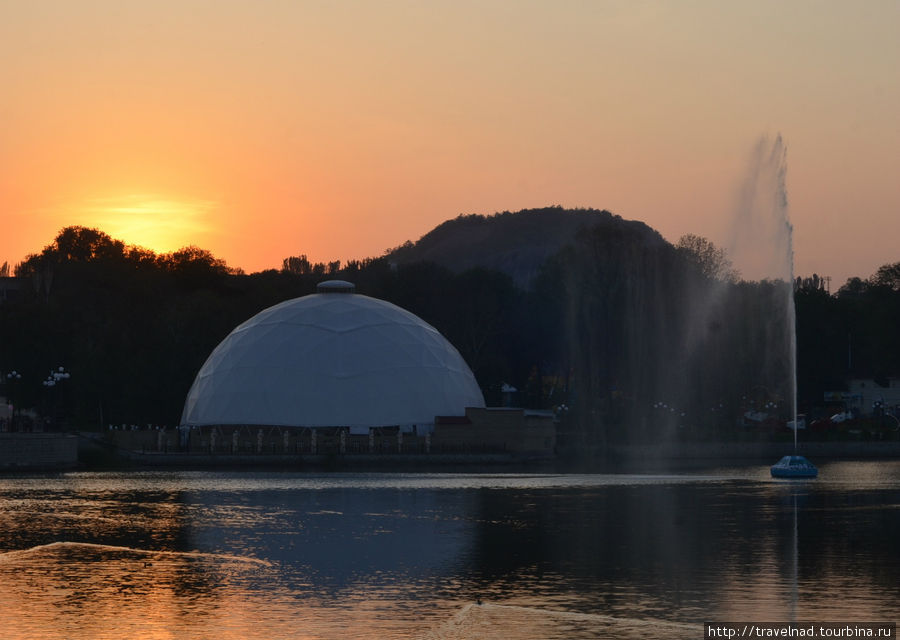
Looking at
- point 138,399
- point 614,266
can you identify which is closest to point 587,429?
point 614,266

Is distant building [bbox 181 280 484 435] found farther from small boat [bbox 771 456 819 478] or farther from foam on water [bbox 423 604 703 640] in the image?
foam on water [bbox 423 604 703 640]

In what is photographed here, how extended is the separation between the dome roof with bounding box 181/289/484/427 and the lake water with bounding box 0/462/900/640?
34432 millimetres

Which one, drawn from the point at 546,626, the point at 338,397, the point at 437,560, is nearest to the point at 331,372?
the point at 338,397

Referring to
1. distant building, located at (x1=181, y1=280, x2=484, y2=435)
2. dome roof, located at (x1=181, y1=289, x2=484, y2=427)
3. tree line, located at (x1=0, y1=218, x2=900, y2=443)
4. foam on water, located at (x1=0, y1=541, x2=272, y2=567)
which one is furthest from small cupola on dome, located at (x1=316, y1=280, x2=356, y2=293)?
foam on water, located at (x1=0, y1=541, x2=272, y2=567)

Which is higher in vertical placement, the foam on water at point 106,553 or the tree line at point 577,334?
the tree line at point 577,334

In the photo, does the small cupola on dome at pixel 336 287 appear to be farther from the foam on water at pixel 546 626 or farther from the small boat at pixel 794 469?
the foam on water at pixel 546 626

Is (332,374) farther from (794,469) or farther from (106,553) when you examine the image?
Answer: (106,553)

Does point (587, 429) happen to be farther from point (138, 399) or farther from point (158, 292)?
point (158, 292)

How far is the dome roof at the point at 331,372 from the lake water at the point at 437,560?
113 ft

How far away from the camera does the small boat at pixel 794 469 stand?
76.1m

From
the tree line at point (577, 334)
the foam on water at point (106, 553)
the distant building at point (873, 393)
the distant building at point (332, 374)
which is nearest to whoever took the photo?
the foam on water at point (106, 553)

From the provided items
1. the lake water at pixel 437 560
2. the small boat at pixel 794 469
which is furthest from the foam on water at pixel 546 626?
the small boat at pixel 794 469

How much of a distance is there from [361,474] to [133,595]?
48348 mm

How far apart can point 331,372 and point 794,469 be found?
4155cm
